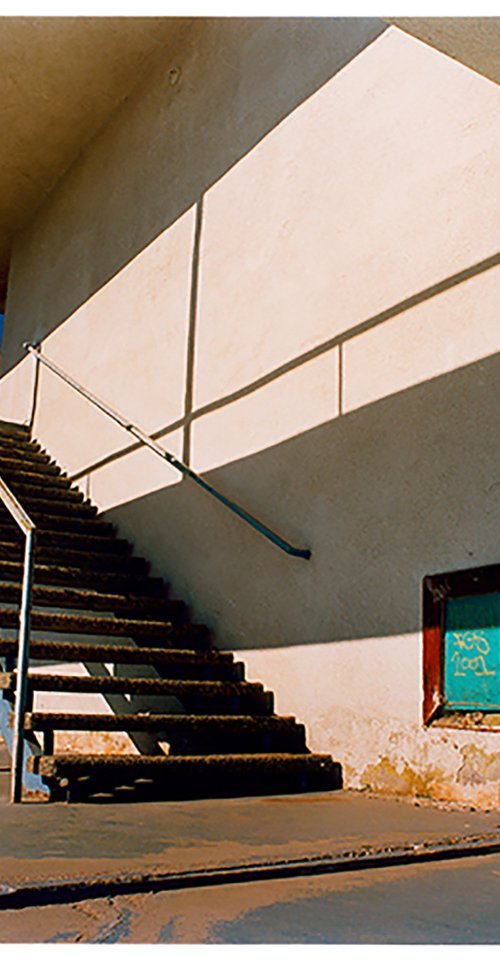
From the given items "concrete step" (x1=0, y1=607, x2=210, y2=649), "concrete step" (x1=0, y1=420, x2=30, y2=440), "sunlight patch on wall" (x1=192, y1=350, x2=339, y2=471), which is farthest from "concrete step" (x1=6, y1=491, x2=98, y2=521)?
"concrete step" (x1=0, y1=420, x2=30, y2=440)

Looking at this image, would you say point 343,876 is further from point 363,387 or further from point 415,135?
point 415,135

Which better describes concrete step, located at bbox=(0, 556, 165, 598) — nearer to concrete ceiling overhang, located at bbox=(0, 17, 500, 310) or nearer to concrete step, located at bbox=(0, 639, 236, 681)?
concrete step, located at bbox=(0, 639, 236, 681)

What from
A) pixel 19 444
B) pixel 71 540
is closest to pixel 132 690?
pixel 71 540

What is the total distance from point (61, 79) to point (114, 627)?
4237 mm

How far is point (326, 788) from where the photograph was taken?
3.26 meters

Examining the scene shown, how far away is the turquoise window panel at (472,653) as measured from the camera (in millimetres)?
2803

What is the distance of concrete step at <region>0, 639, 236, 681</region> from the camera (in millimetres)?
3229

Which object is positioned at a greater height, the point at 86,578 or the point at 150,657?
the point at 86,578

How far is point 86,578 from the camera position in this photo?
4250 mm

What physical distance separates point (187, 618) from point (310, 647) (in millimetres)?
1009

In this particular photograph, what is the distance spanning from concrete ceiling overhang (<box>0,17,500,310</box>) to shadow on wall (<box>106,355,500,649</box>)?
3.16 m

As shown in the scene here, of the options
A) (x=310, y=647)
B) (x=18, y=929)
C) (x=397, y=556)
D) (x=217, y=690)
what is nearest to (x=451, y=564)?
(x=397, y=556)

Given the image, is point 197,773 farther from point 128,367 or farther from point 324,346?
point 128,367

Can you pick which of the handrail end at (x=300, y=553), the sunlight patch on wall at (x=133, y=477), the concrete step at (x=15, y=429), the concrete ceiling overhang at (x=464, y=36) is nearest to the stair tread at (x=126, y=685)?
the handrail end at (x=300, y=553)
